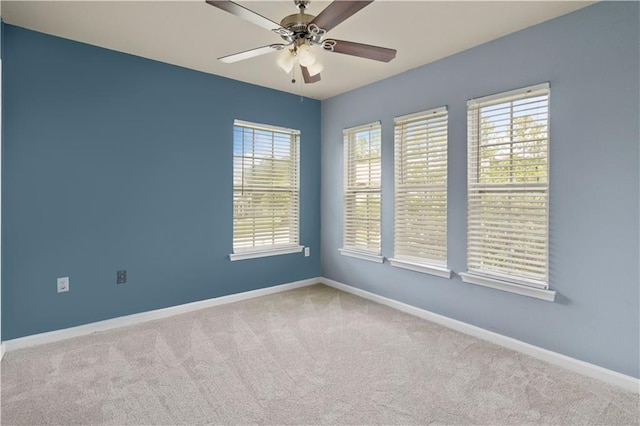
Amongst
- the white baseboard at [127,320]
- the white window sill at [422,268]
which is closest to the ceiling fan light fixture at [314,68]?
the white window sill at [422,268]

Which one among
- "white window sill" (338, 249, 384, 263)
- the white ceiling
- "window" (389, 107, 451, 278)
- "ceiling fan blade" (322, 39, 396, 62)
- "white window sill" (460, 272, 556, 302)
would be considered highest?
the white ceiling

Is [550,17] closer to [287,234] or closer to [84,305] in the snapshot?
[287,234]

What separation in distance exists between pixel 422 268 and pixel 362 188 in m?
1.21

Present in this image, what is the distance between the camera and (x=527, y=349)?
2703 millimetres

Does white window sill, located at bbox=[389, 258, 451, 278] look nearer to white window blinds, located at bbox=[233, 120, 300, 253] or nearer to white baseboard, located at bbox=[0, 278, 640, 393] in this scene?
white baseboard, located at bbox=[0, 278, 640, 393]

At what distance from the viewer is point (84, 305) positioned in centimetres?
303

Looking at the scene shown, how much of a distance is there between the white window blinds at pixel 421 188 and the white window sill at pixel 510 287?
314 mm

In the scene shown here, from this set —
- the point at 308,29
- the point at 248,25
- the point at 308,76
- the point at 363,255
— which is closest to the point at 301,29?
the point at 308,29

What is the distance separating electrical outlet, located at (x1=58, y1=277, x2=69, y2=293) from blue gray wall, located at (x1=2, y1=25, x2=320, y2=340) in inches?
1.6

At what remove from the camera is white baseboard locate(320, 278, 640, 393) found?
2277 mm

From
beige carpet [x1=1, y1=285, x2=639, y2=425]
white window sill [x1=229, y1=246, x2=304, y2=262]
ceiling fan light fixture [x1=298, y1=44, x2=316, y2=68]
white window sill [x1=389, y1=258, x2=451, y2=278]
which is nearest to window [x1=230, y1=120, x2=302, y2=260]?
white window sill [x1=229, y1=246, x2=304, y2=262]

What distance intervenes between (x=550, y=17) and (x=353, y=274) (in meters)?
3.08

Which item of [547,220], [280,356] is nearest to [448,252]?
[547,220]

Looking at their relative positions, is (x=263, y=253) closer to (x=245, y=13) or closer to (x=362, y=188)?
(x=362, y=188)
